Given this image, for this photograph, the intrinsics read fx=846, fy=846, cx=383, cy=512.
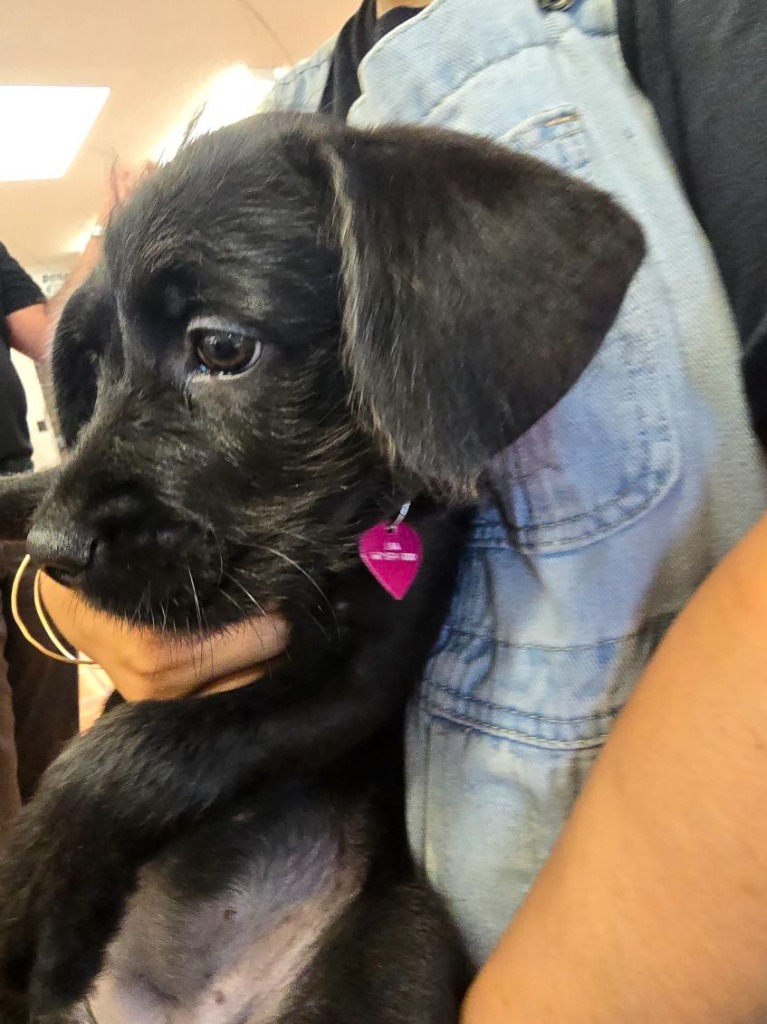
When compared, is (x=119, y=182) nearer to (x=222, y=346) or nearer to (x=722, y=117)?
(x=222, y=346)

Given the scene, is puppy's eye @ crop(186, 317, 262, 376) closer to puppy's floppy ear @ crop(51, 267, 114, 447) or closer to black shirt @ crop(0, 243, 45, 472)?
puppy's floppy ear @ crop(51, 267, 114, 447)

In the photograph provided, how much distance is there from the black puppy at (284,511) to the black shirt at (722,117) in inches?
3.5

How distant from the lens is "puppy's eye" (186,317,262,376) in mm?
678

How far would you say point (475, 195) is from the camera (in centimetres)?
62

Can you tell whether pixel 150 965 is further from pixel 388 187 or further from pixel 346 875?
pixel 388 187

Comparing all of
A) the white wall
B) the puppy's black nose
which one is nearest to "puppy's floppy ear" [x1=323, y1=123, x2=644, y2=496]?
the puppy's black nose

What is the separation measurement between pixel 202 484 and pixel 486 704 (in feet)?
1.02

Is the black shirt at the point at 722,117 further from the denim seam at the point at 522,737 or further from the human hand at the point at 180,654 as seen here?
the human hand at the point at 180,654

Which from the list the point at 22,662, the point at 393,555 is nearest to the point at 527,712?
the point at 393,555

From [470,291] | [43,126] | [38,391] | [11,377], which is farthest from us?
[38,391]

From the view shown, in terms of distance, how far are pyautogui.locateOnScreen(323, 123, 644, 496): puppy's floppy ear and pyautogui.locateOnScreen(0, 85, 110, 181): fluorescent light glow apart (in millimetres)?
3657

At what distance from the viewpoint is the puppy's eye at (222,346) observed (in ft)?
2.23

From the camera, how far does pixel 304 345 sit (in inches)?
27.5

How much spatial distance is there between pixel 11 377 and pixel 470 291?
138cm
